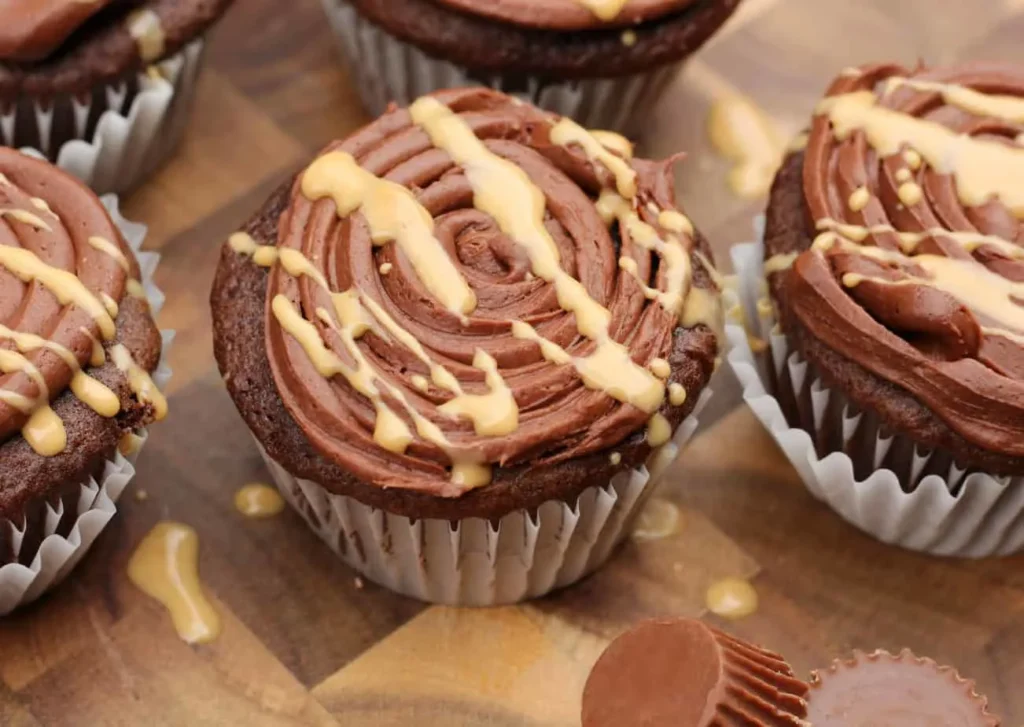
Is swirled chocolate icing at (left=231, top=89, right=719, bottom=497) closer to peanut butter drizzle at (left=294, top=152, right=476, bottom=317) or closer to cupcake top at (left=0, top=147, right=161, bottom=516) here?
peanut butter drizzle at (left=294, top=152, right=476, bottom=317)

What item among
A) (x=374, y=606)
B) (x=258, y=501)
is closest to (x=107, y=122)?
(x=258, y=501)

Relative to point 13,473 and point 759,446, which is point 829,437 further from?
point 13,473

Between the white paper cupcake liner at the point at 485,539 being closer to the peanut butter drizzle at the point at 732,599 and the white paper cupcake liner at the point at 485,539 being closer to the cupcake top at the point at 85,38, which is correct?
the peanut butter drizzle at the point at 732,599

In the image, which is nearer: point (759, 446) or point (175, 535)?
point (175, 535)

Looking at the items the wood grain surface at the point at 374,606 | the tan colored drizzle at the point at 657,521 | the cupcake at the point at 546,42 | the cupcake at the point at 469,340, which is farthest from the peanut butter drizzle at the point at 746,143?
the tan colored drizzle at the point at 657,521

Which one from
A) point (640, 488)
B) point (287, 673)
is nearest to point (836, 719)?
point (640, 488)

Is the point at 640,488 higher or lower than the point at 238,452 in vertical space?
higher

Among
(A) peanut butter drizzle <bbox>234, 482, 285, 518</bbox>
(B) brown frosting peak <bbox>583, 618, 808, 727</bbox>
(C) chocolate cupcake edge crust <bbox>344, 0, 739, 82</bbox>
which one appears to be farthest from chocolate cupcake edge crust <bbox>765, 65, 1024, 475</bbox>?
(A) peanut butter drizzle <bbox>234, 482, 285, 518</bbox>
